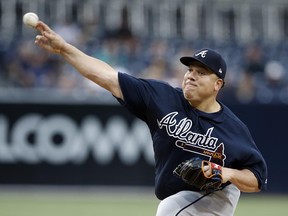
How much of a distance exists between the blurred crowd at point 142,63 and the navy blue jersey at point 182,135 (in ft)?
23.8

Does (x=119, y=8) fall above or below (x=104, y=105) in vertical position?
above

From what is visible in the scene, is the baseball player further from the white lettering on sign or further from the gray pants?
the white lettering on sign

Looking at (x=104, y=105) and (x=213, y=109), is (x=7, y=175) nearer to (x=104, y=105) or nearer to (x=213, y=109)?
(x=104, y=105)

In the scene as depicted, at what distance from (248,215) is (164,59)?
15.8 ft

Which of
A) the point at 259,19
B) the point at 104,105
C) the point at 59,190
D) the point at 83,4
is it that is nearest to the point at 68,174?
the point at 59,190

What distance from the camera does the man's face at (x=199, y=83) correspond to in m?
6.00

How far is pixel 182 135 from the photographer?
596 centimetres

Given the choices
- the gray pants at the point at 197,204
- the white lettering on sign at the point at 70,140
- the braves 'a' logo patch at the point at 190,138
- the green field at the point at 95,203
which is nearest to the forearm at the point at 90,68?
the braves 'a' logo patch at the point at 190,138

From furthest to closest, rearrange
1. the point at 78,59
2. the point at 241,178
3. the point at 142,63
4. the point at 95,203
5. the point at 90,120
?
the point at 142,63
the point at 90,120
the point at 95,203
the point at 241,178
the point at 78,59

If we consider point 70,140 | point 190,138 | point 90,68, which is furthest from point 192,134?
point 70,140

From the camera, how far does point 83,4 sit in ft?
54.3

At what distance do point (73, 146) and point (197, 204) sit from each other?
22.7ft

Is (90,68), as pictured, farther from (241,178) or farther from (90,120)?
(90,120)

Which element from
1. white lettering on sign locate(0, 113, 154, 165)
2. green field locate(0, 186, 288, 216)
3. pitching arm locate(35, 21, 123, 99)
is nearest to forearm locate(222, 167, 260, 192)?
pitching arm locate(35, 21, 123, 99)
